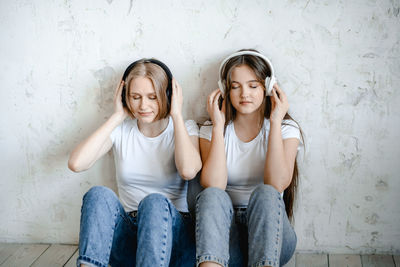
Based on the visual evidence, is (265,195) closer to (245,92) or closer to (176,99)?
(245,92)

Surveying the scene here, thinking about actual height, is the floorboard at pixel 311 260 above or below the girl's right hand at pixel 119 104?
below

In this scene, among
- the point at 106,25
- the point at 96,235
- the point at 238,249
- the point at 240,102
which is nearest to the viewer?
the point at 96,235

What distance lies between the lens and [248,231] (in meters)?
1.38

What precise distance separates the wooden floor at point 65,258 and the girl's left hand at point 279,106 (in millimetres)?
709

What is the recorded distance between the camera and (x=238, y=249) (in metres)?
1.46

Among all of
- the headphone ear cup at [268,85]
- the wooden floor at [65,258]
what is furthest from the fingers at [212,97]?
the wooden floor at [65,258]

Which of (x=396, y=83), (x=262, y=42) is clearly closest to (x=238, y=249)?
(x=262, y=42)

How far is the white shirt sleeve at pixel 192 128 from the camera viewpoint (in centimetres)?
169

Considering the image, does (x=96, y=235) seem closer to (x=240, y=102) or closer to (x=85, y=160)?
(x=85, y=160)

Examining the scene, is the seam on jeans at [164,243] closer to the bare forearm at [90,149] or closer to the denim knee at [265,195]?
the denim knee at [265,195]

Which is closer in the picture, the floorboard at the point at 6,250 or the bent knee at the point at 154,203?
the bent knee at the point at 154,203

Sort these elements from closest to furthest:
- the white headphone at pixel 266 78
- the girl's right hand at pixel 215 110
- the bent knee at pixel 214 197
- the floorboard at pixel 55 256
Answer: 1. the bent knee at pixel 214 197
2. the white headphone at pixel 266 78
3. the girl's right hand at pixel 215 110
4. the floorboard at pixel 55 256

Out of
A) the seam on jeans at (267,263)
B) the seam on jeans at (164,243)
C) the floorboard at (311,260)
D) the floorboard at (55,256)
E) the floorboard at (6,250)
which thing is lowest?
the floorboard at (55,256)

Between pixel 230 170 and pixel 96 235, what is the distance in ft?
2.03
